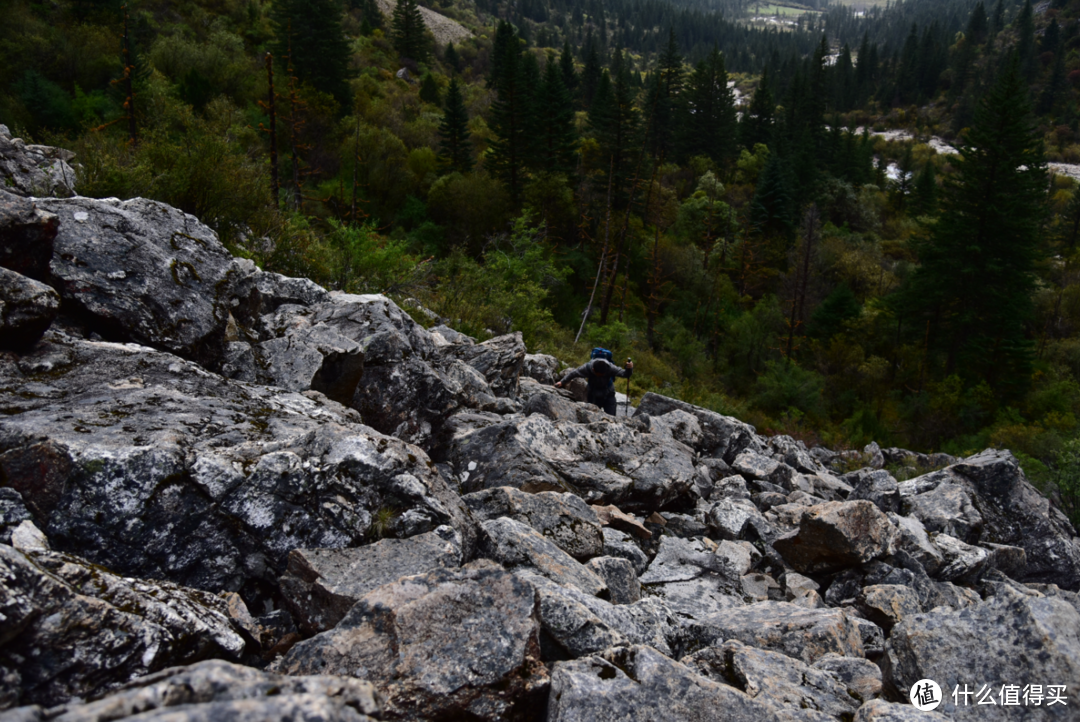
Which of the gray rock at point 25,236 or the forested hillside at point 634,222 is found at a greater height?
the gray rock at point 25,236

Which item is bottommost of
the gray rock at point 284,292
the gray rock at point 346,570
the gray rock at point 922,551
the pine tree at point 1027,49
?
the gray rock at point 922,551

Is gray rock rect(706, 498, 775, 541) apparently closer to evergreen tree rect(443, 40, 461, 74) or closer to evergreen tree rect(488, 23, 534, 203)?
evergreen tree rect(488, 23, 534, 203)

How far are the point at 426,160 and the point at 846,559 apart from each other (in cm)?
3582

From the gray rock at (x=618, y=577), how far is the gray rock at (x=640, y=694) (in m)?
1.83

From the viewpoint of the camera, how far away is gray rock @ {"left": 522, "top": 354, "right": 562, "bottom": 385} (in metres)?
13.4

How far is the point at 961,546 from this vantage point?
8.74 metres

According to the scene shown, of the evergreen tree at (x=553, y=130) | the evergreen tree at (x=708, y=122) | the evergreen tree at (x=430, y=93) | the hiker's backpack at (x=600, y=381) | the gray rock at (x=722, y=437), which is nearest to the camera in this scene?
the hiker's backpack at (x=600, y=381)

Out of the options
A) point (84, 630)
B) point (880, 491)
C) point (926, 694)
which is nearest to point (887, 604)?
point (926, 694)

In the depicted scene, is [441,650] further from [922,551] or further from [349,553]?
[922,551]

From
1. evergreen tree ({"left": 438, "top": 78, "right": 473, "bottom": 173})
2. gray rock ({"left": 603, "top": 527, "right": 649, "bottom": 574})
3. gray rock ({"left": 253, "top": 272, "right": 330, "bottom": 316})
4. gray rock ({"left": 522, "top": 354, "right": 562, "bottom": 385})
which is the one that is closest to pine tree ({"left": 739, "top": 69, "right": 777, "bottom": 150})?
evergreen tree ({"left": 438, "top": 78, "right": 473, "bottom": 173})

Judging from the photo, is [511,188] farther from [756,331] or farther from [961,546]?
[961,546]

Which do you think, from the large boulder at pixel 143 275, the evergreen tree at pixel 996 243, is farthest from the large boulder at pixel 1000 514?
the evergreen tree at pixel 996 243

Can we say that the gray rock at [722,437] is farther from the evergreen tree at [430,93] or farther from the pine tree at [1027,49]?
the pine tree at [1027,49]

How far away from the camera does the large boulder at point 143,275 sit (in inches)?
220
